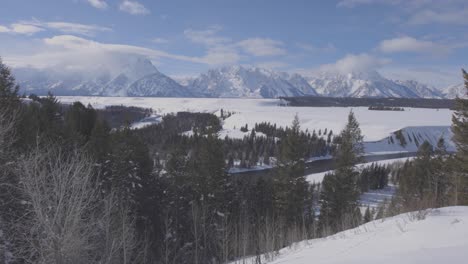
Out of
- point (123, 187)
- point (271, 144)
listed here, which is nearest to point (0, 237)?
point (123, 187)

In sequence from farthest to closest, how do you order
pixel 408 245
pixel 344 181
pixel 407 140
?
pixel 407 140
pixel 344 181
pixel 408 245

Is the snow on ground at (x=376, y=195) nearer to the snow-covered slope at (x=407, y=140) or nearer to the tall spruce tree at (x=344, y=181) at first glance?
the tall spruce tree at (x=344, y=181)

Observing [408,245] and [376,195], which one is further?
[376,195]

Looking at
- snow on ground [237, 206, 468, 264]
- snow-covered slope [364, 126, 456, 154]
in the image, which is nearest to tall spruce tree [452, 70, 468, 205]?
snow on ground [237, 206, 468, 264]

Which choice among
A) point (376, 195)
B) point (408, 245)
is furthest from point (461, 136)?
point (376, 195)

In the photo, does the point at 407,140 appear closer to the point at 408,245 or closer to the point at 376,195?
the point at 376,195

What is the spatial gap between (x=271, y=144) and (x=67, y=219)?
397 feet

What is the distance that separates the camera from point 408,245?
21.5ft

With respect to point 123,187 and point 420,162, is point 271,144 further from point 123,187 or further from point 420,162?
point 123,187

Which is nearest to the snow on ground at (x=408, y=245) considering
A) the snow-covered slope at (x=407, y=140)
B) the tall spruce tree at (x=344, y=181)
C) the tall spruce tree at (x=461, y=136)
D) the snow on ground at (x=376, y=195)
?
the tall spruce tree at (x=461, y=136)

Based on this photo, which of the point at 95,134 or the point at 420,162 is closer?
the point at 95,134

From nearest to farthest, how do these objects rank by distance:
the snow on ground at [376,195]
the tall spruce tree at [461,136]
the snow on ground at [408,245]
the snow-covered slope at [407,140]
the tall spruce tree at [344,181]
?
the snow on ground at [408,245] < the tall spruce tree at [461,136] < the tall spruce tree at [344,181] < the snow on ground at [376,195] < the snow-covered slope at [407,140]

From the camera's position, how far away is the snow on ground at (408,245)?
18.4ft

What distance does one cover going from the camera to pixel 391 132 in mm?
166750
